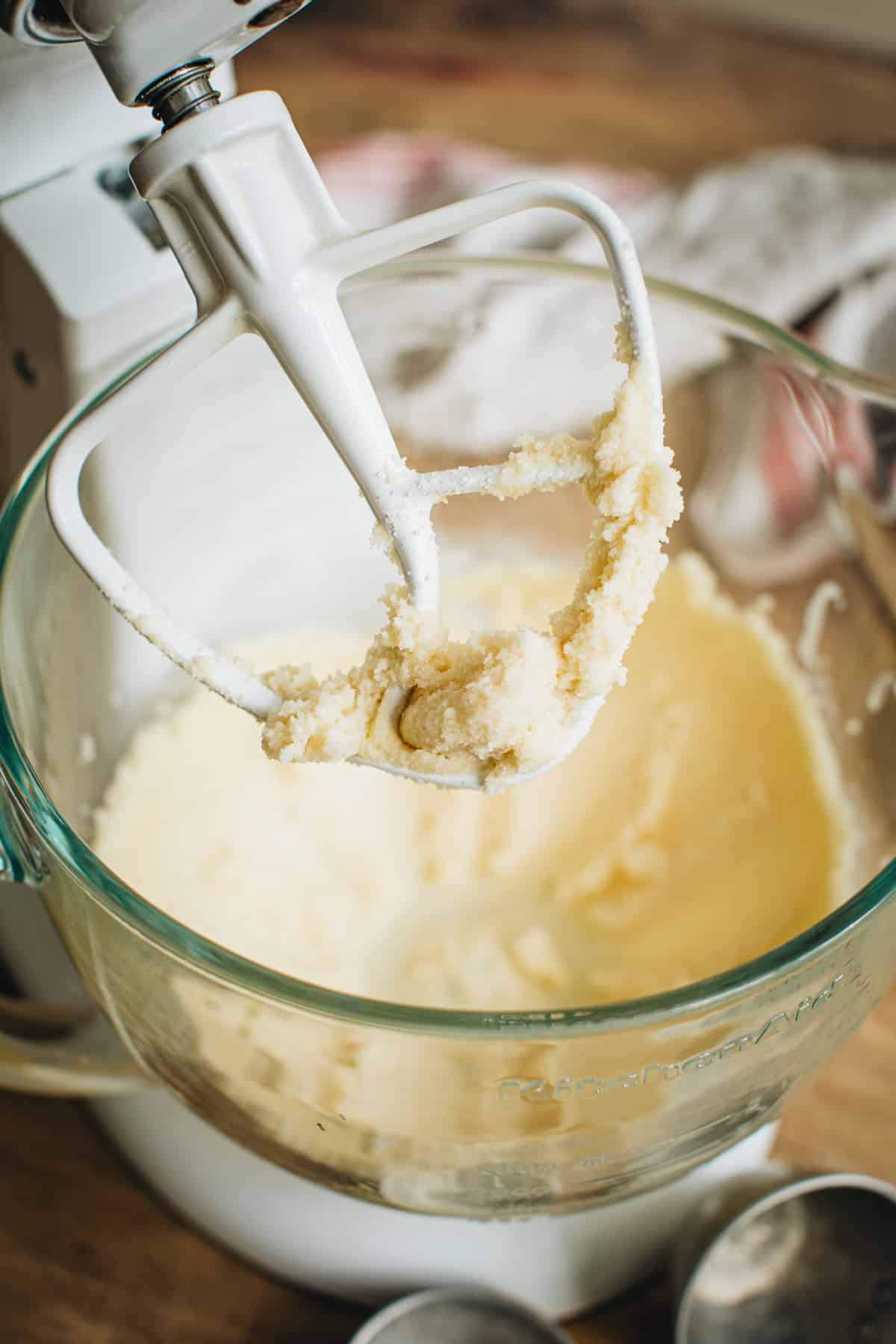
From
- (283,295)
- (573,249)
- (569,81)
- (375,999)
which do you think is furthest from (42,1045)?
(569,81)

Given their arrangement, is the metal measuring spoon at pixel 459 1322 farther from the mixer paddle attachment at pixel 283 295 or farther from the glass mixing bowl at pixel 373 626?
the mixer paddle attachment at pixel 283 295

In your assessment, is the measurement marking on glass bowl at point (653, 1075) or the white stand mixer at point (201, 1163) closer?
the measurement marking on glass bowl at point (653, 1075)

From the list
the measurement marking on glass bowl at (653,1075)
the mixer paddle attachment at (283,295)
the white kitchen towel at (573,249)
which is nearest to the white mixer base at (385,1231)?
the measurement marking on glass bowl at (653,1075)

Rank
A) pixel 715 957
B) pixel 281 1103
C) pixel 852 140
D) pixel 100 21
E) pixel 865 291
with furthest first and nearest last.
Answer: pixel 852 140 → pixel 865 291 → pixel 715 957 → pixel 281 1103 → pixel 100 21

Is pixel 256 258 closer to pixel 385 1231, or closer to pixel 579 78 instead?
pixel 385 1231

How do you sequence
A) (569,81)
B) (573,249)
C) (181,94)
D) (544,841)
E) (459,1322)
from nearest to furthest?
1. (181,94)
2. (459,1322)
3. (544,841)
4. (573,249)
5. (569,81)

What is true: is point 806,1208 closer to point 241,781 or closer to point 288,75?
point 241,781

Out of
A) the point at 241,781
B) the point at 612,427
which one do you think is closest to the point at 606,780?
the point at 241,781
